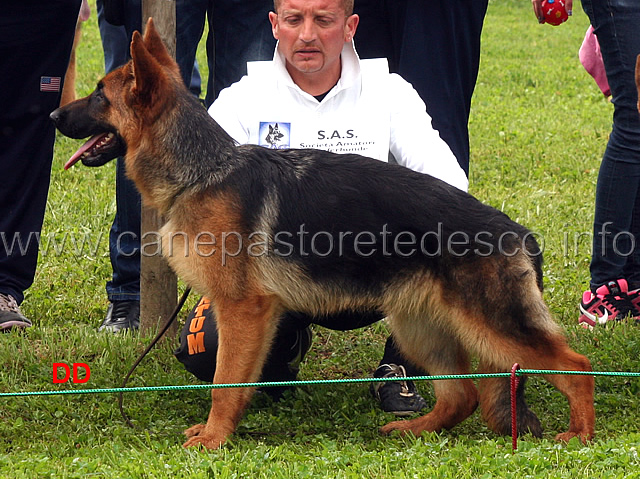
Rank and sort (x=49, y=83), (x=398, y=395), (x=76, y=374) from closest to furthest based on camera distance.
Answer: (x=398, y=395) < (x=76, y=374) < (x=49, y=83)

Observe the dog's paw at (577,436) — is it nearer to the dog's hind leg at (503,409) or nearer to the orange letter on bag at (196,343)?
the dog's hind leg at (503,409)

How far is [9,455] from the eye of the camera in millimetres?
3676

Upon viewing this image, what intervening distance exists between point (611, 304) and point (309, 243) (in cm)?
249

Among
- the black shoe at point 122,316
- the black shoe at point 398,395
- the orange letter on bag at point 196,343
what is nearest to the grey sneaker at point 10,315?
the black shoe at point 122,316

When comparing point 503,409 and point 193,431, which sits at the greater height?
point 503,409

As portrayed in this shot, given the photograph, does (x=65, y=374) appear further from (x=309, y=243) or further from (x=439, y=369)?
(x=439, y=369)

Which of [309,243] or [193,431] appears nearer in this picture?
[309,243]

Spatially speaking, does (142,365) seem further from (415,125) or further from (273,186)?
(415,125)

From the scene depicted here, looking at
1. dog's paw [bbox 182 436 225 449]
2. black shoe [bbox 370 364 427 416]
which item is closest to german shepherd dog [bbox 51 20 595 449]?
dog's paw [bbox 182 436 225 449]

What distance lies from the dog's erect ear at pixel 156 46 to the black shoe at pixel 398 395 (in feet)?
6.09

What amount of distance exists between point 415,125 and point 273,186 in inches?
36.1

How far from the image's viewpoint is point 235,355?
3738 mm

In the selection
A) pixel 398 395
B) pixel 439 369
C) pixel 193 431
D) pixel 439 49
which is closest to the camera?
pixel 193 431

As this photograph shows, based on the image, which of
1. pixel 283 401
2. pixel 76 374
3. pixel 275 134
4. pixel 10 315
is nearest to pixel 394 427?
pixel 283 401
